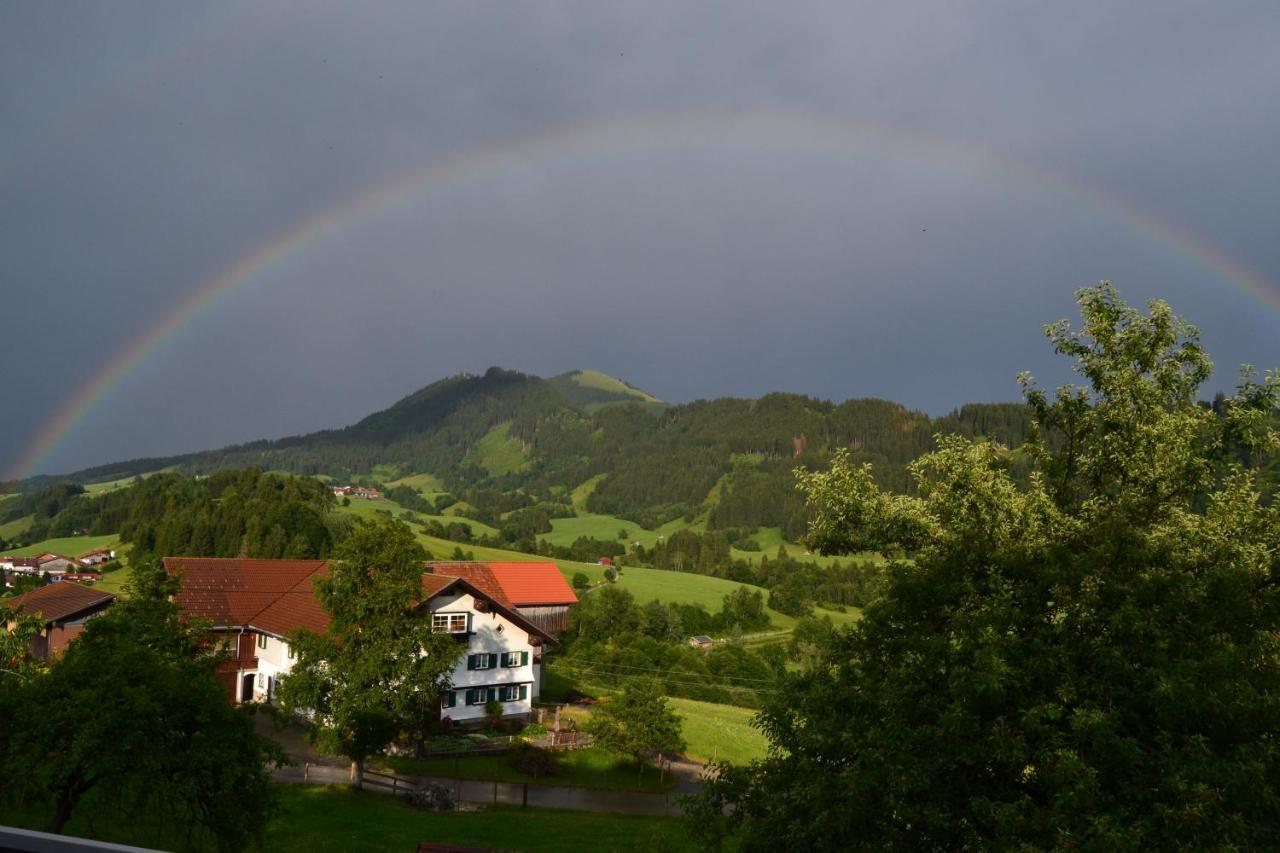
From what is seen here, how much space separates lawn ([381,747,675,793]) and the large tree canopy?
26.9 meters

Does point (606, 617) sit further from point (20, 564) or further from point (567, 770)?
point (20, 564)

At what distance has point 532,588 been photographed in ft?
227

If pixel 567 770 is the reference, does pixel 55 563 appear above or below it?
above

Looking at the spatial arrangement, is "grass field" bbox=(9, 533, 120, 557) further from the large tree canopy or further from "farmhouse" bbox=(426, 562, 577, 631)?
the large tree canopy

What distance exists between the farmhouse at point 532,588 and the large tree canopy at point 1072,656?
162ft

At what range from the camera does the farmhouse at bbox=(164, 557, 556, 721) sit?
49.9m

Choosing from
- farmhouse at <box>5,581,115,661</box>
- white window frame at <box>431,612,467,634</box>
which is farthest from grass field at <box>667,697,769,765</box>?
farmhouse at <box>5,581,115,661</box>

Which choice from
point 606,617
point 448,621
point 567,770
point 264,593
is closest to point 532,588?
point 448,621

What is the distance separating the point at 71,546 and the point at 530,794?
144 meters

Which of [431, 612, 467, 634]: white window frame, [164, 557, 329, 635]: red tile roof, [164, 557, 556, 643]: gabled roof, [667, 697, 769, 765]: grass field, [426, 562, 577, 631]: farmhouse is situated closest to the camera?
[431, 612, 467, 634]: white window frame

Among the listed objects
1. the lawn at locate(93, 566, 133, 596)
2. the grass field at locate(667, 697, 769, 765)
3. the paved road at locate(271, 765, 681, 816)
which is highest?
the lawn at locate(93, 566, 133, 596)

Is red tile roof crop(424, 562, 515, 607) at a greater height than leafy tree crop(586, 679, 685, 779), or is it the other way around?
red tile roof crop(424, 562, 515, 607)

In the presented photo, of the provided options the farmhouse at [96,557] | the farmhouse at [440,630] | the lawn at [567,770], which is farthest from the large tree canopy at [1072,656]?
the farmhouse at [96,557]

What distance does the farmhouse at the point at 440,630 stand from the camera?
1964 inches
